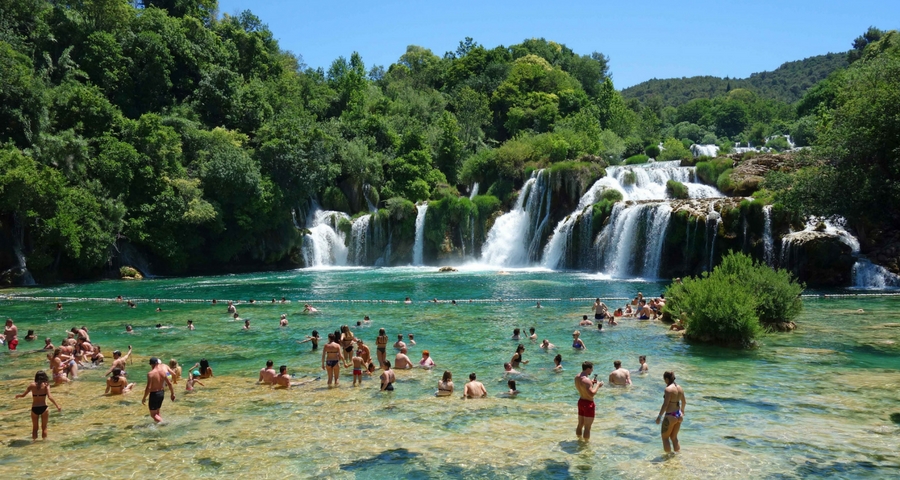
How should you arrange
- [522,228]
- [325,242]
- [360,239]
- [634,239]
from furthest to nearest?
[360,239] < [325,242] < [522,228] < [634,239]

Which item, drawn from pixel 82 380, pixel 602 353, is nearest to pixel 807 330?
pixel 602 353

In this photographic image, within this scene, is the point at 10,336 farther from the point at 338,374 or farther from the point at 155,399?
the point at 338,374

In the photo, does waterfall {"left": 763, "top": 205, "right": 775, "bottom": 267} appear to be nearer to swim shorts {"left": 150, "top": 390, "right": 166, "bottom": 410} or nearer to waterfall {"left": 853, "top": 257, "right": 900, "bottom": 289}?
waterfall {"left": 853, "top": 257, "right": 900, "bottom": 289}

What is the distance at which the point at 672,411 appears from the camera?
35.0 ft

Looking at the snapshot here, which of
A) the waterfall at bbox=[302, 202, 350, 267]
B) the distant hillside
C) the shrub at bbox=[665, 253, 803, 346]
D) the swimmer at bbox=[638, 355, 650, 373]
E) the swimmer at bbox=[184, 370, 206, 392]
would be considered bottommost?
the swimmer at bbox=[184, 370, 206, 392]

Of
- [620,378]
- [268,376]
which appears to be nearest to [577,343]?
[620,378]

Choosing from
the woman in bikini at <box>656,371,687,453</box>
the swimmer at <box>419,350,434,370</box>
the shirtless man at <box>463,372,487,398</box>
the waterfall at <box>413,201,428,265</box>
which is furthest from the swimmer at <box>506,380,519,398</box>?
the waterfall at <box>413,201,428,265</box>

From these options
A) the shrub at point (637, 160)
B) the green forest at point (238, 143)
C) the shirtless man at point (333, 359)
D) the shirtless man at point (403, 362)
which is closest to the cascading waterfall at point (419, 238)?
the green forest at point (238, 143)

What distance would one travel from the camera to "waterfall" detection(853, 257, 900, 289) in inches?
1219

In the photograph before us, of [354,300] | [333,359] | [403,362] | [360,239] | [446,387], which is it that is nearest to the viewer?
[446,387]

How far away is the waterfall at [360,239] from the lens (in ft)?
174

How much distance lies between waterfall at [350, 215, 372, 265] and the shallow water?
26.8m

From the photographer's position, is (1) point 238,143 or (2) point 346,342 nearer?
(2) point 346,342

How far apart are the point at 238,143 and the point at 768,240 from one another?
37467mm
